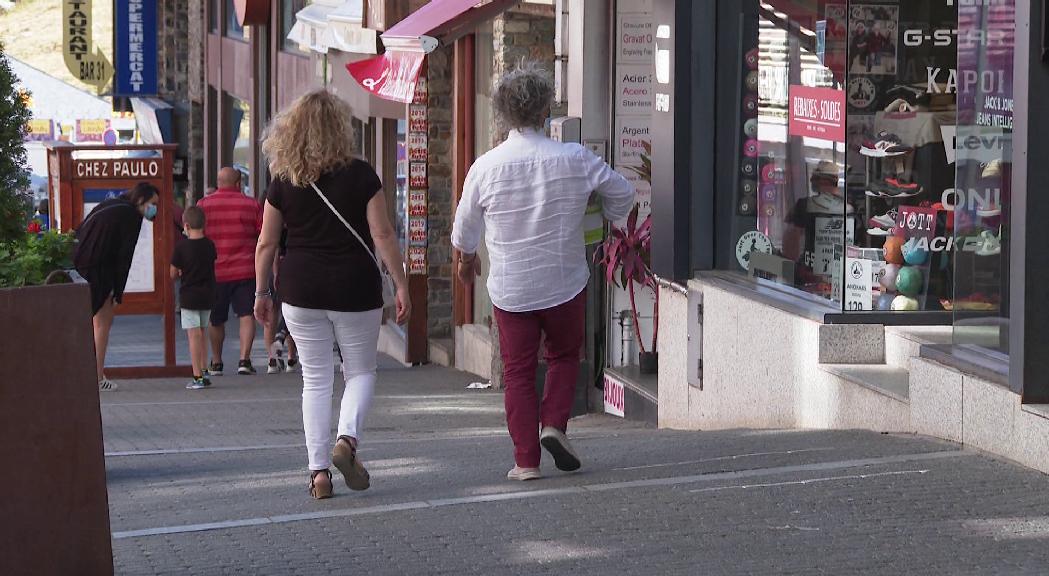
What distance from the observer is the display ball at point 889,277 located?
8.11m

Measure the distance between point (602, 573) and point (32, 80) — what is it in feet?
147

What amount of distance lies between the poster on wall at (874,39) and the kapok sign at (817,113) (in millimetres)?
183

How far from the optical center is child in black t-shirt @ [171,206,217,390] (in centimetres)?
1338

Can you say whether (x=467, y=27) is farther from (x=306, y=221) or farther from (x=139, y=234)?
(x=306, y=221)

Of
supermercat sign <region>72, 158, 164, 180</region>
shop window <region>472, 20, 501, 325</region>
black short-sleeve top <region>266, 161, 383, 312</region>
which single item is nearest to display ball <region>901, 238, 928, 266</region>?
black short-sleeve top <region>266, 161, 383, 312</region>

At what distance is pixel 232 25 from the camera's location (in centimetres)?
2972

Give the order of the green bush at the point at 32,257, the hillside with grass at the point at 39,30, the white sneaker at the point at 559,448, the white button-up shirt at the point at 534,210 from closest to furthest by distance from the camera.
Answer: the green bush at the point at 32,257 < the white button-up shirt at the point at 534,210 < the white sneaker at the point at 559,448 < the hillside with grass at the point at 39,30

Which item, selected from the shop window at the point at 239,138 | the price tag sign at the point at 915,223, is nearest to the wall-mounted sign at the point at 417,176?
the price tag sign at the point at 915,223

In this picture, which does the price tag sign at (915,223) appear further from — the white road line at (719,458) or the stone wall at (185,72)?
the stone wall at (185,72)

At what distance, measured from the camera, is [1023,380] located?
19.5 ft

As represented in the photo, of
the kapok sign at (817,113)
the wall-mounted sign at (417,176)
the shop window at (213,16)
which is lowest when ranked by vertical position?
the wall-mounted sign at (417,176)

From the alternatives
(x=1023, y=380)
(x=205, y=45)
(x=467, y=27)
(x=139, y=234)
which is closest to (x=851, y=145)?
(x=1023, y=380)

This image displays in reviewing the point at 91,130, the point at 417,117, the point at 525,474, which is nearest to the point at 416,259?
the point at 417,117

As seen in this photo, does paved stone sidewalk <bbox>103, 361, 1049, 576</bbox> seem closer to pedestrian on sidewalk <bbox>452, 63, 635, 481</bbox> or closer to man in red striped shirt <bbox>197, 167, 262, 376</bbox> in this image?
pedestrian on sidewalk <bbox>452, 63, 635, 481</bbox>
